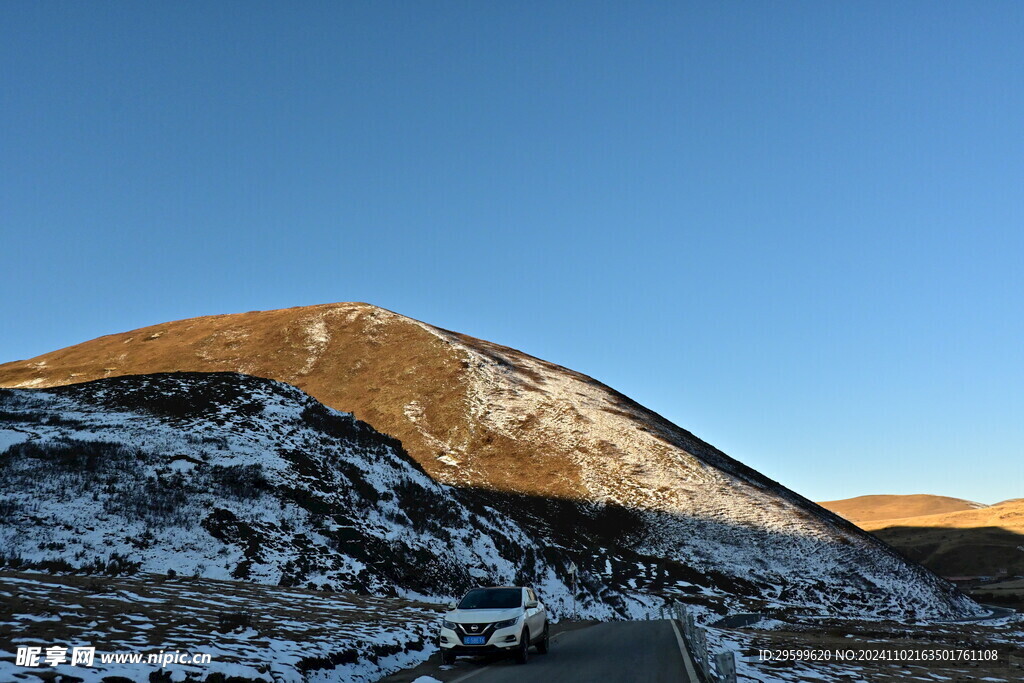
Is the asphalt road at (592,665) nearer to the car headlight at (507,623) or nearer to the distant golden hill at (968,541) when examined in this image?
the car headlight at (507,623)

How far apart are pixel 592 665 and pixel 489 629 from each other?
242 centimetres

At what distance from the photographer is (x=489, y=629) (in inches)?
649

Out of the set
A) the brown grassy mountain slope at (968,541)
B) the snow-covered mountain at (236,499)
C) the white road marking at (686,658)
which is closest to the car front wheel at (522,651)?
the white road marking at (686,658)

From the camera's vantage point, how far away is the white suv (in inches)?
644

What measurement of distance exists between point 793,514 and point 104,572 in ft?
202

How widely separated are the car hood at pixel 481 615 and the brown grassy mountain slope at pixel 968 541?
9890 cm

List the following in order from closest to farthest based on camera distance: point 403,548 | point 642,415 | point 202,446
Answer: point 403,548, point 202,446, point 642,415

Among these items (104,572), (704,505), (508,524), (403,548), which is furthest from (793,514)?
(104,572)

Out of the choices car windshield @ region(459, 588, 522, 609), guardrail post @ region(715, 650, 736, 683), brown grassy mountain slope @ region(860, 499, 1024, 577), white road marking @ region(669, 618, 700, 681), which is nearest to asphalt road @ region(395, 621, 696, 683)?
white road marking @ region(669, 618, 700, 681)

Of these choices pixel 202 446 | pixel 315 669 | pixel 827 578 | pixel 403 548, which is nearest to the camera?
pixel 315 669

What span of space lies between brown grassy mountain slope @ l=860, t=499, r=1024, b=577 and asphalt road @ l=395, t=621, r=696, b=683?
306 feet

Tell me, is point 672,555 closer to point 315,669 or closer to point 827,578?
point 827,578

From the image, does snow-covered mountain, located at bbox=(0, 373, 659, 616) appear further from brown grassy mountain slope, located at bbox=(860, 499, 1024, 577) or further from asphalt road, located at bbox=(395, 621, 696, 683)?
brown grassy mountain slope, located at bbox=(860, 499, 1024, 577)

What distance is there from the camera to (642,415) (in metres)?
94.4
